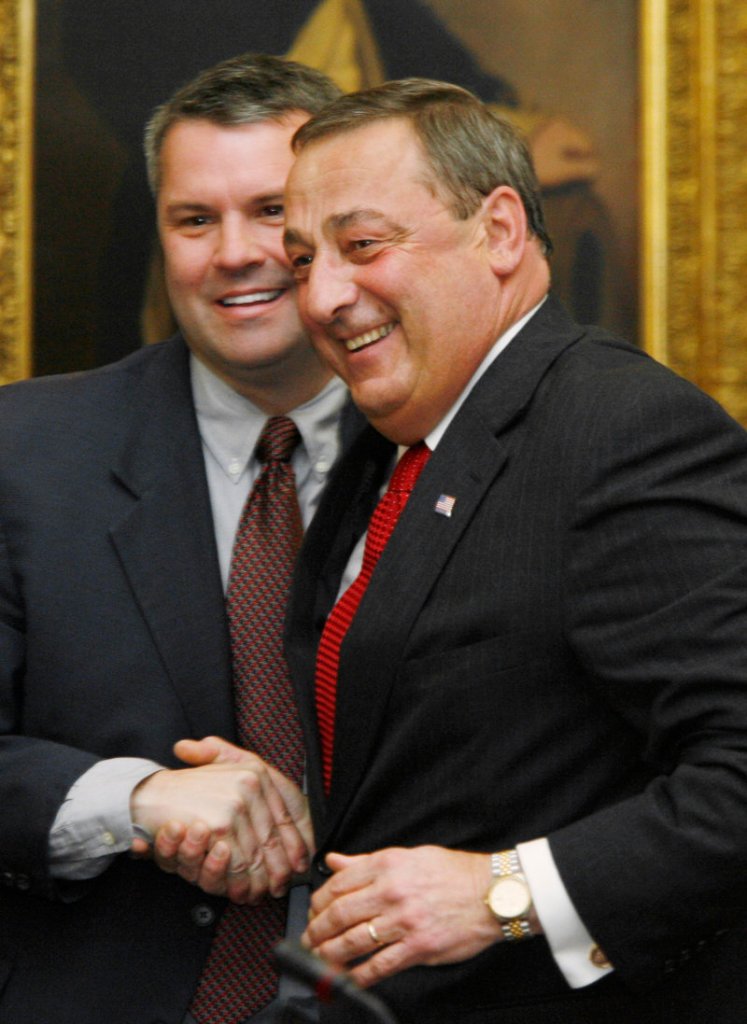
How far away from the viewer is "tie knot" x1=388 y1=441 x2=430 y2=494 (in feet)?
6.85

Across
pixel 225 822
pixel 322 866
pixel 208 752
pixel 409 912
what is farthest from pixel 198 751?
pixel 409 912

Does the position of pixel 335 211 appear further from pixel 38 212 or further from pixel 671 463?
pixel 38 212

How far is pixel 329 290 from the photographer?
2.04m

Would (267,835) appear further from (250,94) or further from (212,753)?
(250,94)

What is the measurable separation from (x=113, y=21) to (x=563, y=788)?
2.47 m

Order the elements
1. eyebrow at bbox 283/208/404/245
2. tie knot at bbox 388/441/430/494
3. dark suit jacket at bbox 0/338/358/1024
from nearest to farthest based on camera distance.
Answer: eyebrow at bbox 283/208/404/245 → tie knot at bbox 388/441/430/494 → dark suit jacket at bbox 0/338/358/1024

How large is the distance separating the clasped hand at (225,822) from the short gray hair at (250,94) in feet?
3.48

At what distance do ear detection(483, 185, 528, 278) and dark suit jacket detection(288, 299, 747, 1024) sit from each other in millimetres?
92

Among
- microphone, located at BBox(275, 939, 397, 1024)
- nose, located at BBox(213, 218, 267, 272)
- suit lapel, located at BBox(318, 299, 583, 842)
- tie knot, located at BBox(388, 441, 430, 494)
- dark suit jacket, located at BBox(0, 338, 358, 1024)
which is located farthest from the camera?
nose, located at BBox(213, 218, 267, 272)

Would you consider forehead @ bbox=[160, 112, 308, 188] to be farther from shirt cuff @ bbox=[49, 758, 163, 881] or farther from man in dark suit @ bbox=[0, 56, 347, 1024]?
shirt cuff @ bbox=[49, 758, 163, 881]

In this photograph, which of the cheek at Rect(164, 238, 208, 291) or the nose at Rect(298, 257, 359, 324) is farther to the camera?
the cheek at Rect(164, 238, 208, 291)

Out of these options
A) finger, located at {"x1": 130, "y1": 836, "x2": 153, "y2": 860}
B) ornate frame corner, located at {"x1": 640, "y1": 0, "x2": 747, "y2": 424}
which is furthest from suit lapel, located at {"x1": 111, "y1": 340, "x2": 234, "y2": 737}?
ornate frame corner, located at {"x1": 640, "y1": 0, "x2": 747, "y2": 424}

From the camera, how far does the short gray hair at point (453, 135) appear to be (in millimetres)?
2004

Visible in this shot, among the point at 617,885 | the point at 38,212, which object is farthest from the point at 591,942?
the point at 38,212
